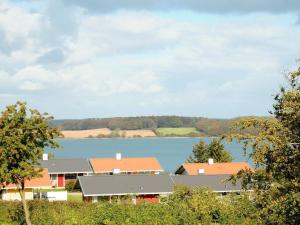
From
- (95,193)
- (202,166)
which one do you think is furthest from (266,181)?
(202,166)

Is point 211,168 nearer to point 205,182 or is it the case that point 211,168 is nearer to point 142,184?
point 205,182

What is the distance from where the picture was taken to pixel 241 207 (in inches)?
1010

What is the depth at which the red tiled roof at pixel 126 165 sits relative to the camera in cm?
7681

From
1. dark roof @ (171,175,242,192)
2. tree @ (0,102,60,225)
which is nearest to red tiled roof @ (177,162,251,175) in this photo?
dark roof @ (171,175,242,192)

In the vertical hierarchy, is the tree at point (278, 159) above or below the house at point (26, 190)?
above

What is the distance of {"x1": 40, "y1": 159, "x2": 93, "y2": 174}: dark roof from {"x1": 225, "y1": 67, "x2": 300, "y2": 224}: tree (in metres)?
61.8

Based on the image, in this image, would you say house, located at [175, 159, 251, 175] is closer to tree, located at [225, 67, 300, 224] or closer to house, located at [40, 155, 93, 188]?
house, located at [40, 155, 93, 188]

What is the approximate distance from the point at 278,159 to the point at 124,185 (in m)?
40.9

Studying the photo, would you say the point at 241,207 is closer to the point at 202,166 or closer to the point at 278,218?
the point at 278,218

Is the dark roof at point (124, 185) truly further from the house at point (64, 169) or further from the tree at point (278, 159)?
the tree at point (278, 159)

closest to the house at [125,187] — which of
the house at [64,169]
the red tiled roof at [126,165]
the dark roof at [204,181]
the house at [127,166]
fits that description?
the dark roof at [204,181]

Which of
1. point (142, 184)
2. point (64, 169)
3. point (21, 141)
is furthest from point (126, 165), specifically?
point (21, 141)

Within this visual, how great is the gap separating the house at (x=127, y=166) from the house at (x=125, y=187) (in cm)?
1842

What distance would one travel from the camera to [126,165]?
77.9 metres
